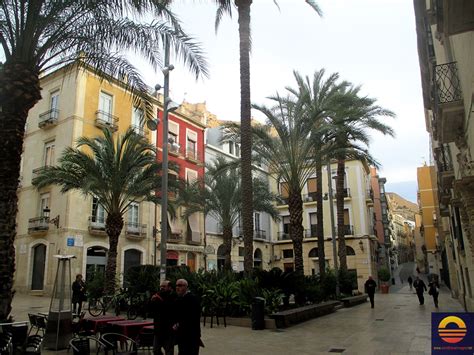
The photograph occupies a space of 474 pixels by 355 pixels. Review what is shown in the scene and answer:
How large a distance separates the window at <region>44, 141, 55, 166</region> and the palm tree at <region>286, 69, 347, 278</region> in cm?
1662

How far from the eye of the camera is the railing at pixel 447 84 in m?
9.25

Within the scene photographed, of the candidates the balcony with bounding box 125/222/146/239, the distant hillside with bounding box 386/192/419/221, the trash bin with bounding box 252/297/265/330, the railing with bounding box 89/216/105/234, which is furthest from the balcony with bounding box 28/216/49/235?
the distant hillside with bounding box 386/192/419/221

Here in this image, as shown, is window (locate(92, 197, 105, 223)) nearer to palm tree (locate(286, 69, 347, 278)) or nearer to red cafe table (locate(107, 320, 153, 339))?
palm tree (locate(286, 69, 347, 278))

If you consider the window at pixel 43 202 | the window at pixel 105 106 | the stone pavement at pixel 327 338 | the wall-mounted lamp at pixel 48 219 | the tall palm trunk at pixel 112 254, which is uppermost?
the window at pixel 105 106

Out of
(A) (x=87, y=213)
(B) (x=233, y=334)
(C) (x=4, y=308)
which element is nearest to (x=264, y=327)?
(B) (x=233, y=334)

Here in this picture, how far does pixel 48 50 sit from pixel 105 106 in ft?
71.4

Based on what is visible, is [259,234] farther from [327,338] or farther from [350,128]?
[327,338]

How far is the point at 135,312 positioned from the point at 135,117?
65.7ft

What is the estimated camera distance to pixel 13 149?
25.5ft

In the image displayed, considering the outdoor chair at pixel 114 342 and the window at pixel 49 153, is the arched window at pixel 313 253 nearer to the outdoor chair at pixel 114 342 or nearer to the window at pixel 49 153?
the window at pixel 49 153

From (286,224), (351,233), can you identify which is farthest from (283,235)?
(351,233)

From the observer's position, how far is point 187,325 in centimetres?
602

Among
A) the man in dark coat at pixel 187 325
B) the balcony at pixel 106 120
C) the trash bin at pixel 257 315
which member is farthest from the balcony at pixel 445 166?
the balcony at pixel 106 120

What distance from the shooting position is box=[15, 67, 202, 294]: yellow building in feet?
87.7
